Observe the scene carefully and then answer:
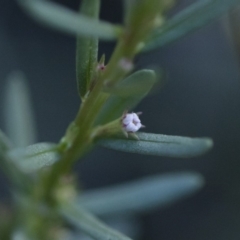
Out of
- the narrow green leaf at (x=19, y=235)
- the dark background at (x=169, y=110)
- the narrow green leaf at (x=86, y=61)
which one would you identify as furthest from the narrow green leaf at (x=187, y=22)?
the dark background at (x=169, y=110)

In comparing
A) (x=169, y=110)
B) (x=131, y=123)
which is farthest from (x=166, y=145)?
(x=169, y=110)

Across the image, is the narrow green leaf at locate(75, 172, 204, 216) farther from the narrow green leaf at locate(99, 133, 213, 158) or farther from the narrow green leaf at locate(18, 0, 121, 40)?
the narrow green leaf at locate(18, 0, 121, 40)

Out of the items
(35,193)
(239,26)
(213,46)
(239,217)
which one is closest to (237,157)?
(239,217)

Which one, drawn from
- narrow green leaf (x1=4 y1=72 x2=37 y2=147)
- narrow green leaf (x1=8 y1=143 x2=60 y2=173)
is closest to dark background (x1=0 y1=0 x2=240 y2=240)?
narrow green leaf (x1=4 y1=72 x2=37 y2=147)

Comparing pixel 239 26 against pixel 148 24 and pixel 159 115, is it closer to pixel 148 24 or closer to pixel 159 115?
pixel 148 24

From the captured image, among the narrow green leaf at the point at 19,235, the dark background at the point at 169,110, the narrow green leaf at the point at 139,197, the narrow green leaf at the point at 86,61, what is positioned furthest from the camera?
the dark background at the point at 169,110

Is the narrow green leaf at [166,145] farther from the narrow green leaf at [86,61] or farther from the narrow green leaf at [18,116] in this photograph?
the narrow green leaf at [18,116]
